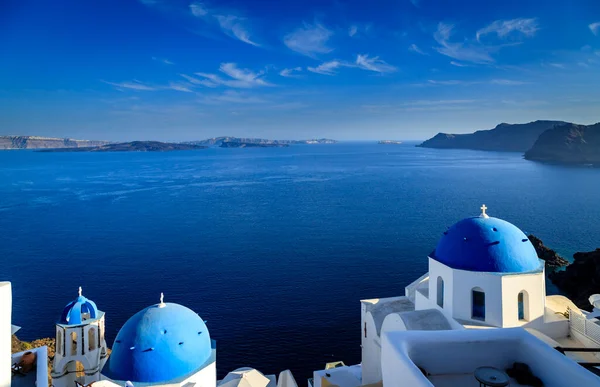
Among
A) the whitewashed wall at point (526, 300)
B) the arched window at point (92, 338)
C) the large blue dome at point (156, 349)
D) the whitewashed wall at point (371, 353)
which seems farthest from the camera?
the arched window at point (92, 338)

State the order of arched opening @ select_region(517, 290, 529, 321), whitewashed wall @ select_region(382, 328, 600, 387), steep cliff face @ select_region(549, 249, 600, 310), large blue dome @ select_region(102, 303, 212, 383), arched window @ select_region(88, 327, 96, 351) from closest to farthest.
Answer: whitewashed wall @ select_region(382, 328, 600, 387) < large blue dome @ select_region(102, 303, 212, 383) < arched opening @ select_region(517, 290, 529, 321) < arched window @ select_region(88, 327, 96, 351) < steep cliff face @ select_region(549, 249, 600, 310)

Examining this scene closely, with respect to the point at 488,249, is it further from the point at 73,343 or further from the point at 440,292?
the point at 73,343

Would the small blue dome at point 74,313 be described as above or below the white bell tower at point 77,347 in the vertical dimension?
above

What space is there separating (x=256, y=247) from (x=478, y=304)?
30.8 meters

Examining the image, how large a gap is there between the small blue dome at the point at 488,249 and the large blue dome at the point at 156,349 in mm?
8669

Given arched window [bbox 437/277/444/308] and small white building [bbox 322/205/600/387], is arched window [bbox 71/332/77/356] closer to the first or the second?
small white building [bbox 322/205/600/387]

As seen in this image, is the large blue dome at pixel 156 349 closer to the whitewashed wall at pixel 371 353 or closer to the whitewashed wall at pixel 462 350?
the whitewashed wall at pixel 371 353

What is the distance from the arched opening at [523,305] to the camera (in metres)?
13.4

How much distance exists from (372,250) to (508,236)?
27.0m

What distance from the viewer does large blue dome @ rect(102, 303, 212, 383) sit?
1223 centimetres

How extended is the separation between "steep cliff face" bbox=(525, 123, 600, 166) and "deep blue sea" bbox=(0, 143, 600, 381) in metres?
56.2

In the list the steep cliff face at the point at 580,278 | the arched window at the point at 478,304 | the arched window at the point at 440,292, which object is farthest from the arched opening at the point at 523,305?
the steep cliff face at the point at 580,278

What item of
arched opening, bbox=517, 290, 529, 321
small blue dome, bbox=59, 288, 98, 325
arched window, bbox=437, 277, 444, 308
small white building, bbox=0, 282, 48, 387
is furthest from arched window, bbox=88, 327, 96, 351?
arched opening, bbox=517, 290, 529, 321

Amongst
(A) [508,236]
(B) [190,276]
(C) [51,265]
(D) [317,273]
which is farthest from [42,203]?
(A) [508,236]
